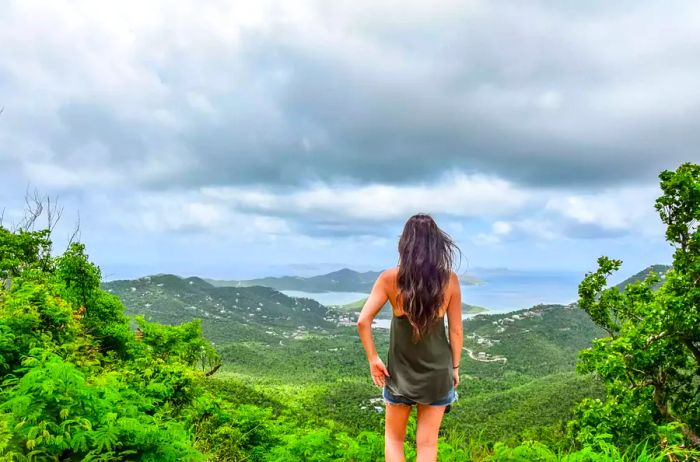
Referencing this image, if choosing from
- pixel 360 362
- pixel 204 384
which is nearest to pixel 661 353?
pixel 204 384

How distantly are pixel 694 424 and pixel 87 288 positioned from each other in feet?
46.9

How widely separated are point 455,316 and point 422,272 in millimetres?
466

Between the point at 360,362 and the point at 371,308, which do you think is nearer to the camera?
the point at 371,308

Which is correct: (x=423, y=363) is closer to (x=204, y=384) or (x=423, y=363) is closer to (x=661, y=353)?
(x=204, y=384)

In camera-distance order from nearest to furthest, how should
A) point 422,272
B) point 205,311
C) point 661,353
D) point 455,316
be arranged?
point 422,272
point 455,316
point 661,353
point 205,311

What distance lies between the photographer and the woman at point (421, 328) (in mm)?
3584

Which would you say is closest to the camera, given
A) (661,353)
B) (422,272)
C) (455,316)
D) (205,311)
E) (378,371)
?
(422,272)

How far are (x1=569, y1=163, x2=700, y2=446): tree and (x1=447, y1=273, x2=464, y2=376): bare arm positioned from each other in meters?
6.97

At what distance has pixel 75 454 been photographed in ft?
11.6

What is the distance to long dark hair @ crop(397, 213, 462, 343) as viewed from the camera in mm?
3549

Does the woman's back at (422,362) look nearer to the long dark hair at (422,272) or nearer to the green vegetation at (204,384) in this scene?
the long dark hair at (422,272)

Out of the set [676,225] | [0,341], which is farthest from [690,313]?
[0,341]

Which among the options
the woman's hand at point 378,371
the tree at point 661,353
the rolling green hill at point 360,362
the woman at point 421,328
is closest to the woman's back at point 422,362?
the woman at point 421,328

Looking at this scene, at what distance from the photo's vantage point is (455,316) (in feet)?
12.2
